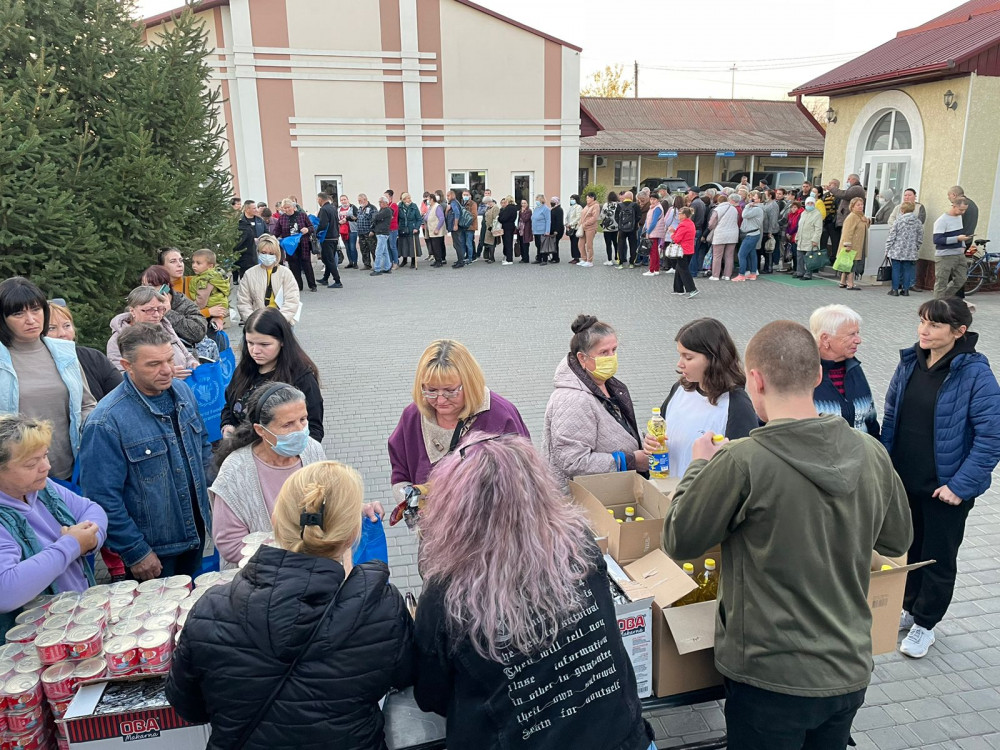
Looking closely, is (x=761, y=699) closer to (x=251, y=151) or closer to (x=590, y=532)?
(x=590, y=532)

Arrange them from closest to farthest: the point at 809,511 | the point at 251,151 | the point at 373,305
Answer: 1. the point at 809,511
2. the point at 373,305
3. the point at 251,151

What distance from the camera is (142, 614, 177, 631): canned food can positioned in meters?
2.46

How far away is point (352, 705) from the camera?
201 centimetres

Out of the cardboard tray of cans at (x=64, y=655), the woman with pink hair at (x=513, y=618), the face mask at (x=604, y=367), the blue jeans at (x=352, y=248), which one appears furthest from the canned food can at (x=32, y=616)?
the blue jeans at (x=352, y=248)

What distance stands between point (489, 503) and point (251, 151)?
24.1 metres

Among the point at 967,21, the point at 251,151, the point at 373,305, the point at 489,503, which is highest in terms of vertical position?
the point at 967,21

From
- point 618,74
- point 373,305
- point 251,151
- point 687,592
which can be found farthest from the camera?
point 618,74

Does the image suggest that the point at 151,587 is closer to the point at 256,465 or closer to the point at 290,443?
the point at 256,465

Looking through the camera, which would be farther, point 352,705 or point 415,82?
point 415,82

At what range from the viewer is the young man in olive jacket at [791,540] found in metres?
2.20

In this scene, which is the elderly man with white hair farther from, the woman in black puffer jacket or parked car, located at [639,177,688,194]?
parked car, located at [639,177,688,194]

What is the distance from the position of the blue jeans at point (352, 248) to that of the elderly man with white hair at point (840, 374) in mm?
17095

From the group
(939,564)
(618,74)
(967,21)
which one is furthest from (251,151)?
(618,74)

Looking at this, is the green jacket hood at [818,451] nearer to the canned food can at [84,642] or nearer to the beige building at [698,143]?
the canned food can at [84,642]
